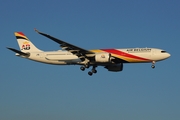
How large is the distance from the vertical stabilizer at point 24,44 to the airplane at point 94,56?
2.07 meters

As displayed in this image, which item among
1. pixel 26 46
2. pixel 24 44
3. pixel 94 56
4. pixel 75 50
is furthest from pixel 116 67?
pixel 24 44

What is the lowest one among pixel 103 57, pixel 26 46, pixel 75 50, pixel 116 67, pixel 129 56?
pixel 116 67

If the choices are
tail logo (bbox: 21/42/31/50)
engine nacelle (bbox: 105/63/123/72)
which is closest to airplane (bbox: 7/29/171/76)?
engine nacelle (bbox: 105/63/123/72)

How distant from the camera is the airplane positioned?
64125 millimetres

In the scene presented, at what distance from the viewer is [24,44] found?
76.3m

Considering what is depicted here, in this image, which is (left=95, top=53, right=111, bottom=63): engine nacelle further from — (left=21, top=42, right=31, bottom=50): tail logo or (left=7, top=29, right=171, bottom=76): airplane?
(left=21, top=42, right=31, bottom=50): tail logo

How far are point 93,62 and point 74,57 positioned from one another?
369cm

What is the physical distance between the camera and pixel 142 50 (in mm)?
64625

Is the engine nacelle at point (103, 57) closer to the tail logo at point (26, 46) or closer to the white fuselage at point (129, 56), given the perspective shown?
the white fuselage at point (129, 56)

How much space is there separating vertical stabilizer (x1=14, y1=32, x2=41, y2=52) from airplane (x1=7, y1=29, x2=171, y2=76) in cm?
207

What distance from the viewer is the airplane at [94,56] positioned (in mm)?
64125

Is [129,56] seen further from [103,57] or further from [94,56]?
[94,56]

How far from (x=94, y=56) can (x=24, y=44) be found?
55.6 ft

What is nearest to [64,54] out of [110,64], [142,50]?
[110,64]
